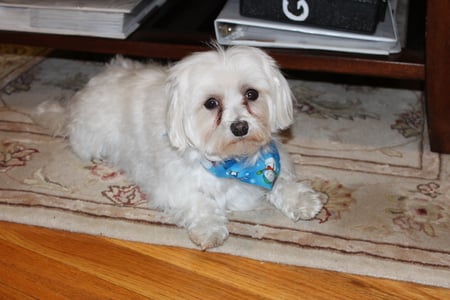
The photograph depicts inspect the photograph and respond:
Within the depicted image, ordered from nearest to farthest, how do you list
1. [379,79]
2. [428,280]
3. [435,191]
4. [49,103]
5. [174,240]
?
[428,280] → [174,240] → [435,191] → [49,103] → [379,79]

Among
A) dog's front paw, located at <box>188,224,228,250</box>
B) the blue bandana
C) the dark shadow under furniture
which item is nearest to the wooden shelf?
the dark shadow under furniture

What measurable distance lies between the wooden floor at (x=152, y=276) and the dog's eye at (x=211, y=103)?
36cm

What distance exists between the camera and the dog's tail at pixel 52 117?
202 cm

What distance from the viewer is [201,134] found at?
153 cm

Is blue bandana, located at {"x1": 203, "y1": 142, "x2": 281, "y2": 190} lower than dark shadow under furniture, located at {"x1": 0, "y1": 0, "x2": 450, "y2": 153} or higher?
lower

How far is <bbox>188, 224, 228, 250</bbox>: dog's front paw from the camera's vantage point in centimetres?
154

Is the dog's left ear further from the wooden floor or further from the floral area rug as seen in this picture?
the wooden floor

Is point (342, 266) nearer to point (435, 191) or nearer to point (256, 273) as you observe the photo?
point (256, 273)

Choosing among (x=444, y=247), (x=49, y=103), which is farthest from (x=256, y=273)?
(x=49, y=103)

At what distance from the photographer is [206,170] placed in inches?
64.6

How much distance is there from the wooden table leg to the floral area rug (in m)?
0.07

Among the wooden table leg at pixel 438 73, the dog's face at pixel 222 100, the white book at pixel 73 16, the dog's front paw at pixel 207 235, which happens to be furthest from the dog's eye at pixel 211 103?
the wooden table leg at pixel 438 73

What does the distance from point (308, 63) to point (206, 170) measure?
0.43 meters

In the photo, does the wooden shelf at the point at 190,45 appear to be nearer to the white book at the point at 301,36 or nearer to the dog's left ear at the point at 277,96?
the white book at the point at 301,36
